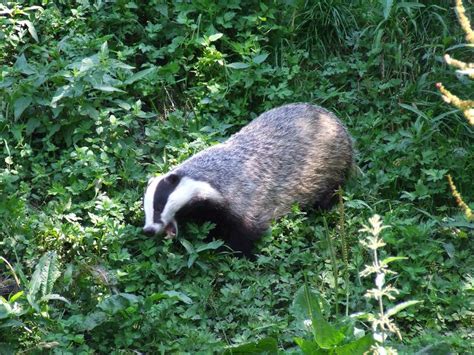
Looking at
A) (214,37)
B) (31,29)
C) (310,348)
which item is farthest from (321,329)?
(31,29)

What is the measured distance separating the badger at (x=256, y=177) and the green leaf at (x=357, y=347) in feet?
6.05

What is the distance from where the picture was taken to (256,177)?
6336 mm

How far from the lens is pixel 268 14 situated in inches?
299

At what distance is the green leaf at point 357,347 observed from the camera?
4.19 meters

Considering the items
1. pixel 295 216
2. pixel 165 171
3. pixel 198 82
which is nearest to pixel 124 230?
pixel 165 171

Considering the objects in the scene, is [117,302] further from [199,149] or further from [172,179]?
[199,149]

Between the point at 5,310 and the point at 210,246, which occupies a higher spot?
the point at 5,310

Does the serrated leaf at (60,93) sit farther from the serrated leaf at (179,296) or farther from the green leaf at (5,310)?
the green leaf at (5,310)

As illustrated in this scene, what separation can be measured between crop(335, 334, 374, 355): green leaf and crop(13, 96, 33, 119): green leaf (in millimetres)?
3513

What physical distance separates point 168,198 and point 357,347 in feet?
7.01

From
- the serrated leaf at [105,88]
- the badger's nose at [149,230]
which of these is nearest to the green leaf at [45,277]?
the badger's nose at [149,230]

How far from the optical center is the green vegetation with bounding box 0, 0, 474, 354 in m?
5.02

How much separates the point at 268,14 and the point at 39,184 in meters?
2.57

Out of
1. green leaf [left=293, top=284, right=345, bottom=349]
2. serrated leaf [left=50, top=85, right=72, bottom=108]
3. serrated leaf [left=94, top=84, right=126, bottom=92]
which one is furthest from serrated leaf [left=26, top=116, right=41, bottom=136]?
green leaf [left=293, top=284, right=345, bottom=349]
